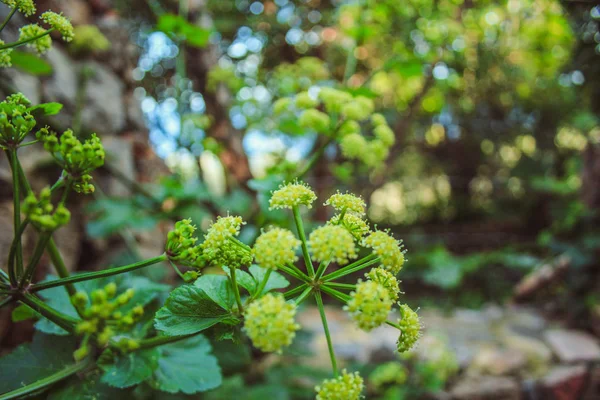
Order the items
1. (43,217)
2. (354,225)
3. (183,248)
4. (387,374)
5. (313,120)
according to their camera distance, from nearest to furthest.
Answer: (43,217) → (183,248) → (354,225) → (313,120) → (387,374)

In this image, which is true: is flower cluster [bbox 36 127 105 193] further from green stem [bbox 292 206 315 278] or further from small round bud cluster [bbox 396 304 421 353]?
small round bud cluster [bbox 396 304 421 353]

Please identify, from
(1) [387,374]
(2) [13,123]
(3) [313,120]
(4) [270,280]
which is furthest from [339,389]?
(1) [387,374]

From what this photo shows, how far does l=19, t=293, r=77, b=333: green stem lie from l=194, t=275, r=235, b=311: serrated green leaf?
0.22m

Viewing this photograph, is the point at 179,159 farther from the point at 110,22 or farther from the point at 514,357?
the point at 514,357

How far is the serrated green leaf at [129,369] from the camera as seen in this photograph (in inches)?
28.6

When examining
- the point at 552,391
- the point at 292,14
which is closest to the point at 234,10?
the point at 292,14

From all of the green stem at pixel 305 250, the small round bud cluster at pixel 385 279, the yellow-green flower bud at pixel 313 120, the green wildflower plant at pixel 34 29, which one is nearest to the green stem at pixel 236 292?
the green stem at pixel 305 250

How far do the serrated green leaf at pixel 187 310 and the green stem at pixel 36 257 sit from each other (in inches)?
7.8

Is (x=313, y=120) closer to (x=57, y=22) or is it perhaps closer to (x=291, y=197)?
(x=291, y=197)

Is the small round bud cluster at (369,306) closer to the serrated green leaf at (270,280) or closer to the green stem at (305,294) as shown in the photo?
the green stem at (305,294)

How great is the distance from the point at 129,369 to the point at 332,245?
0.46m

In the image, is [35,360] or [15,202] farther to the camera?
[35,360]

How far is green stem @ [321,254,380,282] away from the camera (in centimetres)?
65

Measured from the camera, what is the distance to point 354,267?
2.26ft
